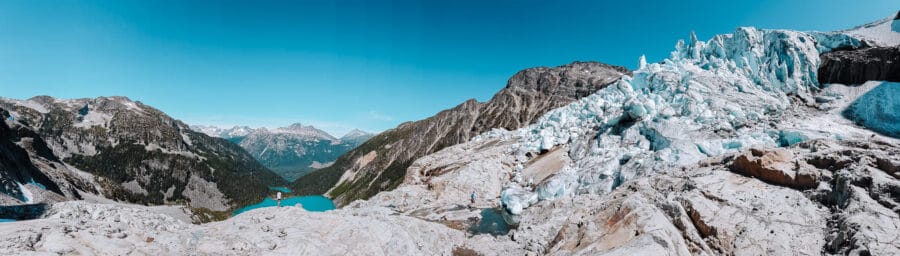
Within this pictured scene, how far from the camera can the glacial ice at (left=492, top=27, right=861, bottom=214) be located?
30344mm

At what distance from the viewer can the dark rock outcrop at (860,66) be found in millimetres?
32781

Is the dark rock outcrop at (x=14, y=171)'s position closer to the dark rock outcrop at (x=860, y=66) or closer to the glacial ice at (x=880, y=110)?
the glacial ice at (x=880, y=110)

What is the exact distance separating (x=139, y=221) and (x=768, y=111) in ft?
171

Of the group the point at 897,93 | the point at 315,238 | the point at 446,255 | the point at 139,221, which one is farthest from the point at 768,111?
the point at 139,221

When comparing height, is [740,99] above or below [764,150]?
above

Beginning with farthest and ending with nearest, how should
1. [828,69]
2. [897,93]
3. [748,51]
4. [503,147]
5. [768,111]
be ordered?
[503,147] → [748,51] → [828,69] → [768,111] → [897,93]

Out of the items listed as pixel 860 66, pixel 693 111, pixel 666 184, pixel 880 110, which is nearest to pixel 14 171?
pixel 666 184

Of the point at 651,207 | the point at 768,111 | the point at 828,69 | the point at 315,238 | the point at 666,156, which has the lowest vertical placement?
the point at 315,238

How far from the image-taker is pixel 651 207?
16328 mm

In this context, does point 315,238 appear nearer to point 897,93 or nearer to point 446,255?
point 446,255

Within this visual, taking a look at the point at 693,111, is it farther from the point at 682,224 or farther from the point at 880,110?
the point at 682,224

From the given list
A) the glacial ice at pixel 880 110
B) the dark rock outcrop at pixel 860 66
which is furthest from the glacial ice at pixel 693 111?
the glacial ice at pixel 880 110

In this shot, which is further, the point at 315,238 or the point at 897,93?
the point at 897,93

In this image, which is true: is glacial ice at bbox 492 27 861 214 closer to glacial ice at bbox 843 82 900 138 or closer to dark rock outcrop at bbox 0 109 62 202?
glacial ice at bbox 843 82 900 138
